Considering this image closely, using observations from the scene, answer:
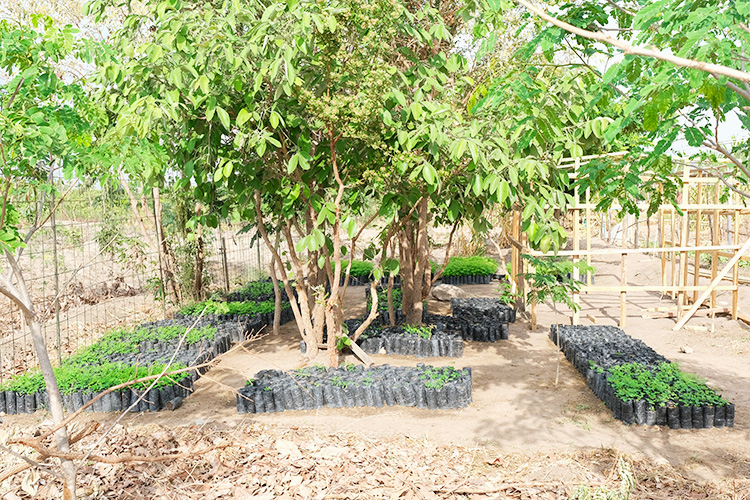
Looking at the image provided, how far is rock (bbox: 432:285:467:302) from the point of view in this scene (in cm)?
1089

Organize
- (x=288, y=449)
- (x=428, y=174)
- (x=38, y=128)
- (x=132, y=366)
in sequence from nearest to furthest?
(x=38, y=128), (x=288, y=449), (x=428, y=174), (x=132, y=366)

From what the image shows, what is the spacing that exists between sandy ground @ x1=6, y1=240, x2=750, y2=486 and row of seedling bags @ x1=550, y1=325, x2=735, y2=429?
10 cm

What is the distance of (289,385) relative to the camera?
206 inches

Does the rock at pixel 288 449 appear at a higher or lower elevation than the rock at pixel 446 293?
lower

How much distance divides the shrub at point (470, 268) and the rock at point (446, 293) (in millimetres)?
1770

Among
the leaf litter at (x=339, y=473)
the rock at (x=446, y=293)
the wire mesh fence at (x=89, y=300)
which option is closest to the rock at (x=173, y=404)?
the leaf litter at (x=339, y=473)

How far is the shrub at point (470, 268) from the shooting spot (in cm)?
1288

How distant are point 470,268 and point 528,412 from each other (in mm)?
8108

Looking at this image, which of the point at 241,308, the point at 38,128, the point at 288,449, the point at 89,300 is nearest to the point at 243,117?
the point at 38,128

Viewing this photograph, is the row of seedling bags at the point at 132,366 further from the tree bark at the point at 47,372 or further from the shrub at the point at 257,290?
the shrub at the point at 257,290

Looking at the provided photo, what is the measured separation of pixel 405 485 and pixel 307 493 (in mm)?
592

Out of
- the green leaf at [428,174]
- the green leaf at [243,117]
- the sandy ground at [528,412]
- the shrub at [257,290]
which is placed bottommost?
the sandy ground at [528,412]

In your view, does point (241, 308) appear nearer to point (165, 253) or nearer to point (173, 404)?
point (165, 253)

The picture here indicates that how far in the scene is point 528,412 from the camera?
Result: 5.05 m
